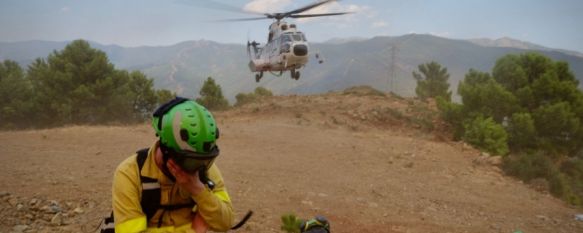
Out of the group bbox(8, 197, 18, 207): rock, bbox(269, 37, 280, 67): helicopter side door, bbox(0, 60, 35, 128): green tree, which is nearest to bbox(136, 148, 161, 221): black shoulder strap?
bbox(8, 197, 18, 207): rock

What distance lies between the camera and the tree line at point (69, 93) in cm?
2700

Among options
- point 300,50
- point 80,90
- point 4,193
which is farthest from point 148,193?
point 80,90

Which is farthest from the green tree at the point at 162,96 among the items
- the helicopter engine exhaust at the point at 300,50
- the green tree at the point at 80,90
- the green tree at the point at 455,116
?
the green tree at the point at 455,116

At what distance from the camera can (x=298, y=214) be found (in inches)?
311

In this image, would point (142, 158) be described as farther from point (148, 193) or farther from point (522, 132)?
point (522, 132)

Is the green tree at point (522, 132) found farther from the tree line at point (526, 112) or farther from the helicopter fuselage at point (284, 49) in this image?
the helicopter fuselage at point (284, 49)

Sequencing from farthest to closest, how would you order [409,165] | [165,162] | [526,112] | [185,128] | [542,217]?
[526,112] < [409,165] < [542,217] < [165,162] < [185,128]

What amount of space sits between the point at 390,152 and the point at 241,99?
67.8ft

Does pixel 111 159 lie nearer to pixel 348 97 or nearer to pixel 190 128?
pixel 190 128

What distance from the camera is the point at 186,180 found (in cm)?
223

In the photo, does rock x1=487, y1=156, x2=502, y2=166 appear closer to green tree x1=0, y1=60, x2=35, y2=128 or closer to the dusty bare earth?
the dusty bare earth

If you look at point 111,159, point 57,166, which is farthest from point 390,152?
point 57,166

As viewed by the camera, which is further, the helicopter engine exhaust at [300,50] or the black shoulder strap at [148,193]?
the helicopter engine exhaust at [300,50]

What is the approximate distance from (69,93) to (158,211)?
28416 mm
